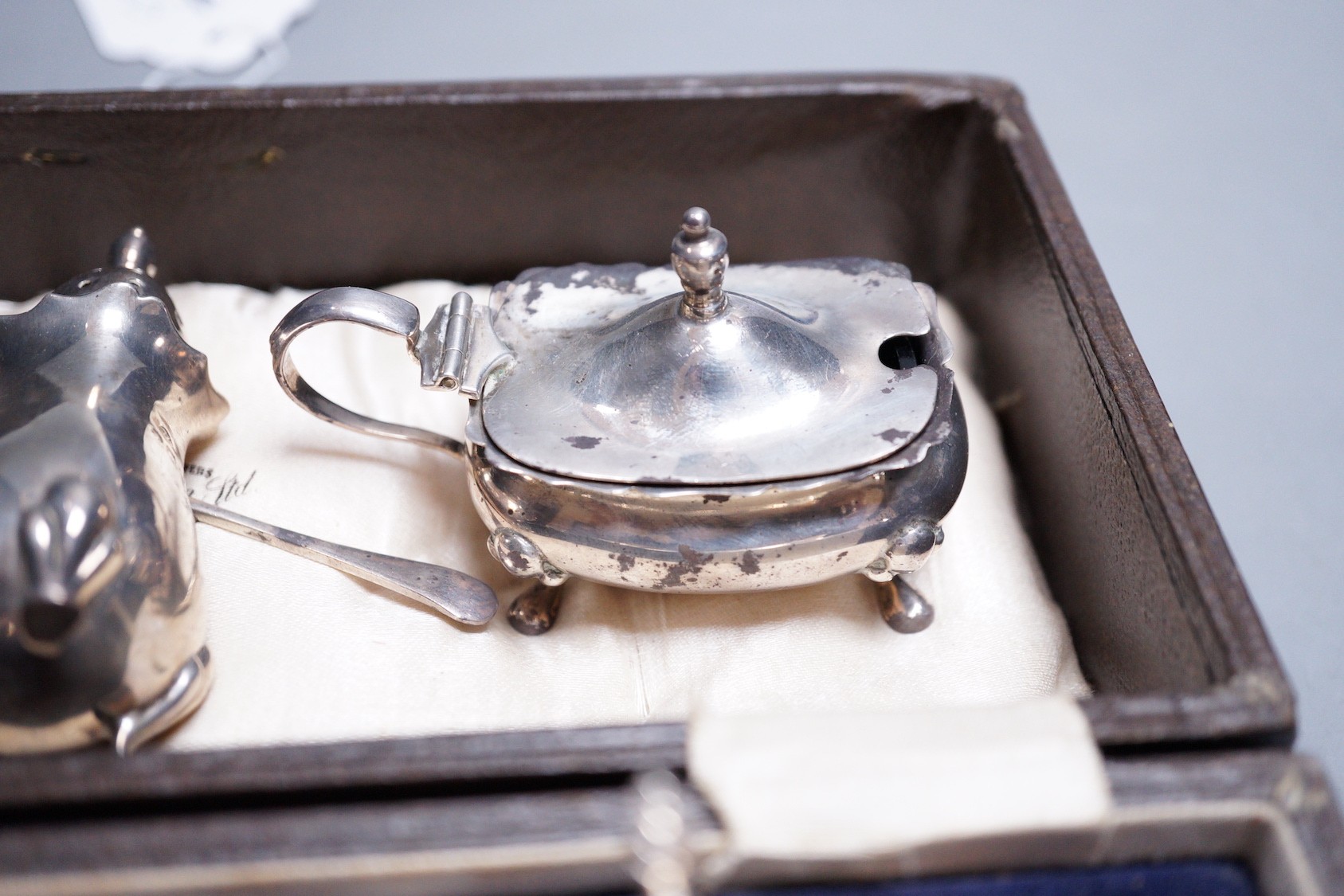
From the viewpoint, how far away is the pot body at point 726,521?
617mm

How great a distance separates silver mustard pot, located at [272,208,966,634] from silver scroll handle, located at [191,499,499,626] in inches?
2.3

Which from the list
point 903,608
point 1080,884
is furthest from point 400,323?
point 1080,884

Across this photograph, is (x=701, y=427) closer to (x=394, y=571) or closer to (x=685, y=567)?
(x=685, y=567)

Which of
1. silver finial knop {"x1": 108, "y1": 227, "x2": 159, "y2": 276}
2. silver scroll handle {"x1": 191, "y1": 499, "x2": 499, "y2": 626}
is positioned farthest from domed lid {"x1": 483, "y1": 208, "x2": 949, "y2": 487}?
silver finial knop {"x1": 108, "y1": 227, "x2": 159, "y2": 276}

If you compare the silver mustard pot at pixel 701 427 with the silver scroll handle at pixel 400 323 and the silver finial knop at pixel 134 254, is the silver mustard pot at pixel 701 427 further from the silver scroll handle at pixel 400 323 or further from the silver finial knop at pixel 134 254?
the silver finial knop at pixel 134 254

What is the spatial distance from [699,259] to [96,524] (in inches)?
13.4

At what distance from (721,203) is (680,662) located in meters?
0.42

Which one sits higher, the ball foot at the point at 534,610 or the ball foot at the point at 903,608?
the ball foot at the point at 903,608

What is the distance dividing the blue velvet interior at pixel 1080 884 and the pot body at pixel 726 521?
186 millimetres

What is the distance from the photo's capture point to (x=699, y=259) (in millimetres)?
623

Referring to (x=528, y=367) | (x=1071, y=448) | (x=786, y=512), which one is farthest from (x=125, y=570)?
(x=1071, y=448)

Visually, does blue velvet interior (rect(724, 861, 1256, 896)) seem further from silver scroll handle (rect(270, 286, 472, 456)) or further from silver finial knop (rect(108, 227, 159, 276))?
silver finial knop (rect(108, 227, 159, 276))

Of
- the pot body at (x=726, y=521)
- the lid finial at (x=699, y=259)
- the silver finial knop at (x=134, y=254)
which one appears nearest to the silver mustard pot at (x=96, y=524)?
the silver finial knop at (x=134, y=254)

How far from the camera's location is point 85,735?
59cm
